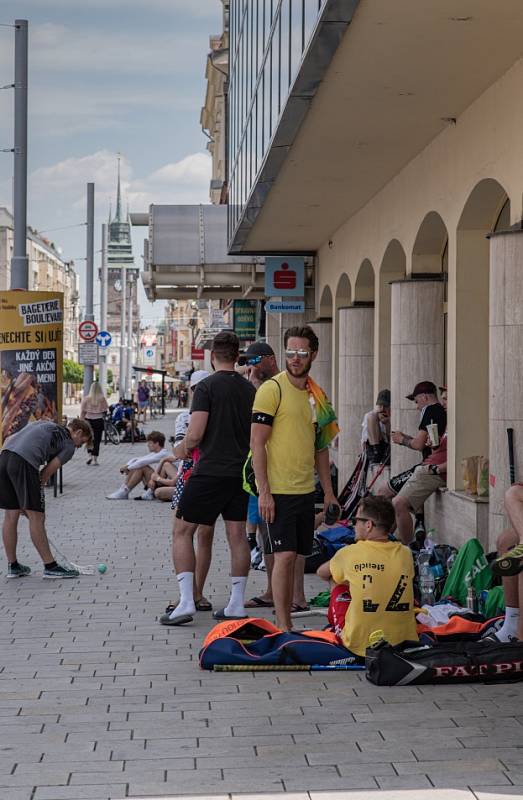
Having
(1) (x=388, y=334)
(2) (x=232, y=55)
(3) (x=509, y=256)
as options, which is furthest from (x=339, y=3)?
(2) (x=232, y=55)

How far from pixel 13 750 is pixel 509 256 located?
17.2 feet

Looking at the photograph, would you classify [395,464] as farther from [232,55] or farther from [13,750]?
[232,55]

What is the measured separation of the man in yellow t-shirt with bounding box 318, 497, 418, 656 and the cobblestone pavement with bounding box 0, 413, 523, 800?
312mm

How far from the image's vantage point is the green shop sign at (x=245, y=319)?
3397 centimetres

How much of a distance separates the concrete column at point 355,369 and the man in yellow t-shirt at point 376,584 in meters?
11.0

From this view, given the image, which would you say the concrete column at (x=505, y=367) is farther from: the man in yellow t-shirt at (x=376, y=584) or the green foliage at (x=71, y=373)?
the green foliage at (x=71, y=373)

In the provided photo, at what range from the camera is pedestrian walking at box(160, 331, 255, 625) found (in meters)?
8.82

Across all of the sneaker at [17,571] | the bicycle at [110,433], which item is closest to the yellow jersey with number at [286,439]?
the sneaker at [17,571]

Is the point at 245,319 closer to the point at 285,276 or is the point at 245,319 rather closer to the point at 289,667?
the point at 285,276

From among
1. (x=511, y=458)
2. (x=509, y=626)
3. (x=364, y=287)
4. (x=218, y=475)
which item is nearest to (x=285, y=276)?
(x=364, y=287)

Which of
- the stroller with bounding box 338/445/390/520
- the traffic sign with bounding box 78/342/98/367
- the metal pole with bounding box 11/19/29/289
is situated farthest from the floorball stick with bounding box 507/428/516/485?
the traffic sign with bounding box 78/342/98/367

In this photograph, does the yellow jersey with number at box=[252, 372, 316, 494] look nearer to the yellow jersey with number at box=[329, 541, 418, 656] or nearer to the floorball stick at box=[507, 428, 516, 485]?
the yellow jersey with number at box=[329, 541, 418, 656]

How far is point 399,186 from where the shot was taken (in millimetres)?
14578

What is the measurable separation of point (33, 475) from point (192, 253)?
15707 mm
